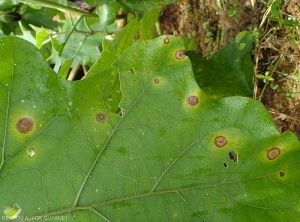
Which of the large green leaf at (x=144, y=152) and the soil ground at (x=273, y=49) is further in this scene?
the soil ground at (x=273, y=49)

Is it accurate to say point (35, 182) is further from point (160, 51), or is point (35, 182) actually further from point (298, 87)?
point (298, 87)

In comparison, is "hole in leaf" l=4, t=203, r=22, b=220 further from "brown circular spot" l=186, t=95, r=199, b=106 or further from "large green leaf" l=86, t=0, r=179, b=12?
"large green leaf" l=86, t=0, r=179, b=12

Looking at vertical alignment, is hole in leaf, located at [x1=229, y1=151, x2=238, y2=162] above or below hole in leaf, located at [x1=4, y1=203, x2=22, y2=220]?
above

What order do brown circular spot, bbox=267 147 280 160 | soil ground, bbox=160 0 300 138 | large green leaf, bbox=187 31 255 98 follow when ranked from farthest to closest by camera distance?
1. large green leaf, bbox=187 31 255 98
2. soil ground, bbox=160 0 300 138
3. brown circular spot, bbox=267 147 280 160

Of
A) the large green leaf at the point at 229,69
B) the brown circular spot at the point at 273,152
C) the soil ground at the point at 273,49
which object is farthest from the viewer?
the large green leaf at the point at 229,69

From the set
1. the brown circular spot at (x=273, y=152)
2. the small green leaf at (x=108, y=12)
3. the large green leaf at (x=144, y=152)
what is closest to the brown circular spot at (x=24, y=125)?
the large green leaf at (x=144, y=152)

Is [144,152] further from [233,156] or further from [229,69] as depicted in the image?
[229,69]

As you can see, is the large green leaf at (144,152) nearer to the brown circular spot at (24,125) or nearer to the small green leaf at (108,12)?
the brown circular spot at (24,125)

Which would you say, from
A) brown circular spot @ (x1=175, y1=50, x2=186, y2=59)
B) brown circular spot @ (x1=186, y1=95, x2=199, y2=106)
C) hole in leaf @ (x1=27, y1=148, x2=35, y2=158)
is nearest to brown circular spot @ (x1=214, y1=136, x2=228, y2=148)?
brown circular spot @ (x1=186, y1=95, x2=199, y2=106)
